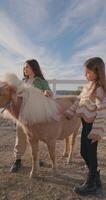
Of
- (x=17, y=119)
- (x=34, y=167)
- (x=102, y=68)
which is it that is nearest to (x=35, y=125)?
(x=17, y=119)

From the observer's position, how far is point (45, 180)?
4125 millimetres

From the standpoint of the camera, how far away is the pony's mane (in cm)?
366

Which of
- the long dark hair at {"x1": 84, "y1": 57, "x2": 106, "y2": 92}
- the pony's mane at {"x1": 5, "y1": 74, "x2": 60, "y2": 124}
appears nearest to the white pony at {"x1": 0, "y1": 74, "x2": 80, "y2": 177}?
the pony's mane at {"x1": 5, "y1": 74, "x2": 60, "y2": 124}

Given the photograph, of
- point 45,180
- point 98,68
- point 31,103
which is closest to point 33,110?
point 31,103

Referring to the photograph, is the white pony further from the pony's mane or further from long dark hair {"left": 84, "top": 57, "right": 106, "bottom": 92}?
long dark hair {"left": 84, "top": 57, "right": 106, "bottom": 92}

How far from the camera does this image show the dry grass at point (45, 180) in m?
3.63

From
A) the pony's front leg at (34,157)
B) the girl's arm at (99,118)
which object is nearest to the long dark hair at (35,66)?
the pony's front leg at (34,157)

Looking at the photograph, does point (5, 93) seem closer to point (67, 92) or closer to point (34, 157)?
point (34, 157)

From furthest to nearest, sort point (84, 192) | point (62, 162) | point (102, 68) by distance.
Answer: point (62, 162)
point (84, 192)
point (102, 68)

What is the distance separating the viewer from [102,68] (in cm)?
344

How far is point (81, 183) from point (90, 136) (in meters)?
0.90

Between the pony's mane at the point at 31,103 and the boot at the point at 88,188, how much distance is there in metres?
0.92

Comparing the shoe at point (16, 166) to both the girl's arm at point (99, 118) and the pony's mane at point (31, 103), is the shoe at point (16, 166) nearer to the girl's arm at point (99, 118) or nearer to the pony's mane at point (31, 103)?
the pony's mane at point (31, 103)

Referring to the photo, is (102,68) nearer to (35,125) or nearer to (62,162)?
(35,125)
